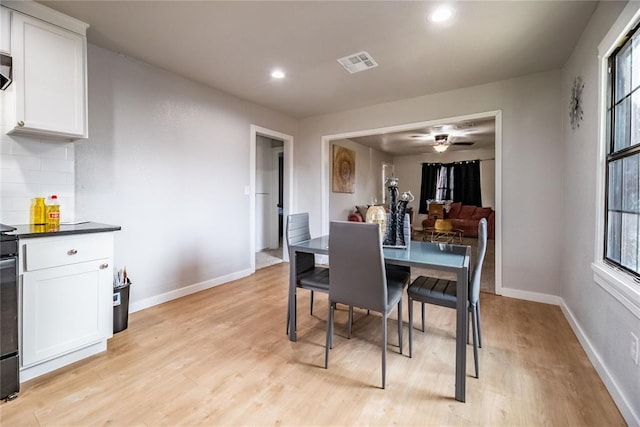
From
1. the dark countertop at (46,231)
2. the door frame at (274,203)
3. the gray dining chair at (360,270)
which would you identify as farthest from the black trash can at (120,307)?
the door frame at (274,203)

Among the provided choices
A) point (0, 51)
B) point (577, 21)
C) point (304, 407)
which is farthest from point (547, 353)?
point (0, 51)

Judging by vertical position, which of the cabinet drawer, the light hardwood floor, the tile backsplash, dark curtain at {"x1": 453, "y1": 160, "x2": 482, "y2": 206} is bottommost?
the light hardwood floor

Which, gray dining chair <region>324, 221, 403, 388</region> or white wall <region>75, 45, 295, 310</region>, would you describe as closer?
gray dining chair <region>324, 221, 403, 388</region>

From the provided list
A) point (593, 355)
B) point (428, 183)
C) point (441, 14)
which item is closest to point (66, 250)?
point (441, 14)

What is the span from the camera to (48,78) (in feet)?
6.59

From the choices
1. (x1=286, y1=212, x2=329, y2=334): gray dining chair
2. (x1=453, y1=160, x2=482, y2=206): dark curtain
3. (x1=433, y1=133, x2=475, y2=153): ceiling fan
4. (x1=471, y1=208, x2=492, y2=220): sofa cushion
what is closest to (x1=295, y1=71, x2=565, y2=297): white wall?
(x1=286, y1=212, x2=329, y2=334): gray dining chair

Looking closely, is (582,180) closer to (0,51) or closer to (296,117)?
(296,117)

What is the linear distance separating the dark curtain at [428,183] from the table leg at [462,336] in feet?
25.9

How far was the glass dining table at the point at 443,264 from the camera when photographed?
5.17 ft

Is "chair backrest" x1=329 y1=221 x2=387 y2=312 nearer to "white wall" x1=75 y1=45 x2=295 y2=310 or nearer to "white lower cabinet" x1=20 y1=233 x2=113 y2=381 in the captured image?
"white lower cabinet" x1=20 y1=233 x2=113 y2=381

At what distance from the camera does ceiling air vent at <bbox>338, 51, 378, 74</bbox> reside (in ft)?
8.82

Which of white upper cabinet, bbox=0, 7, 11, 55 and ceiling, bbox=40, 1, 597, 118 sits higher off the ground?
ceiling, bbox=40, 1, 597, 118

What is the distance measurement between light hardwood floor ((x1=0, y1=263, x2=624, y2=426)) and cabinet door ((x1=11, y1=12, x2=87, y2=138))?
5.46 feet

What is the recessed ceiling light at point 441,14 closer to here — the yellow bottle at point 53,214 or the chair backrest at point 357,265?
the chair backrest at point 357,265
